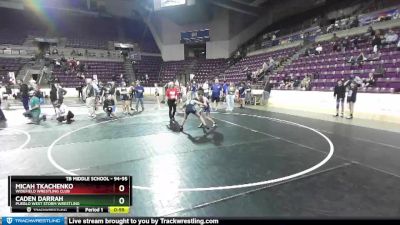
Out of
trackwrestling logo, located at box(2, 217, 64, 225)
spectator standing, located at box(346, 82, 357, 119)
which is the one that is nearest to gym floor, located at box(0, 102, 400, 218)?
trackwrestling logo, located at box(2, 217, 64, 225)

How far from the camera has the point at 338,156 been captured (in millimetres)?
6953

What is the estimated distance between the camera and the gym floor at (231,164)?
4.37 meters

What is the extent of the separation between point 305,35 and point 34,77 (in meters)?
29.9
